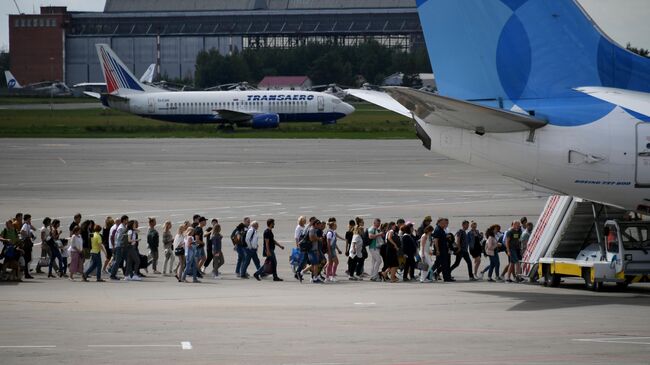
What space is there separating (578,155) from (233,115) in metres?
83.7

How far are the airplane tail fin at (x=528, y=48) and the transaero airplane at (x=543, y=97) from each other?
2 centimetres

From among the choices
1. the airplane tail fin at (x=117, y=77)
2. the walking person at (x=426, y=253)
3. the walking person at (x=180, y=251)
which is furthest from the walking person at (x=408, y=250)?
the airplane tail fin at (x=117, y=77)

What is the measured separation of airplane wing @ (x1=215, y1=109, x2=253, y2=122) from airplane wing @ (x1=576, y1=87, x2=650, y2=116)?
269 feet

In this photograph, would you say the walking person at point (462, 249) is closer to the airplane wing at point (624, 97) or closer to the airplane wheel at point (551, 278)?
the airplane wheel at point (551, 278)

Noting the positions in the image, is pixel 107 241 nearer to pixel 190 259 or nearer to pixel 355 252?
pixel 190 259

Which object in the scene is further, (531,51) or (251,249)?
(251,249)

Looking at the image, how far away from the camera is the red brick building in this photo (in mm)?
191000

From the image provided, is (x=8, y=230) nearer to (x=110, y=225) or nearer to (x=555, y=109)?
(x=110, y=225)

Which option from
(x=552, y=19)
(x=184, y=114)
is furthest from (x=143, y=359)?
(x=184, y=114)

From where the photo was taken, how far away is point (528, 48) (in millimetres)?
28297

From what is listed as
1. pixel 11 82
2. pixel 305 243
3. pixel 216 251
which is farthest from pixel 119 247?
pixel 11 82

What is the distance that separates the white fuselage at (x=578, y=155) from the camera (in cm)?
2733

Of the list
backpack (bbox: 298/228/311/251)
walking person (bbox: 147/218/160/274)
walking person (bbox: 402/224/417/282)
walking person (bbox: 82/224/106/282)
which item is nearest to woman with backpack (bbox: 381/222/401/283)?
walking person (bbox: 402/224/417/282)

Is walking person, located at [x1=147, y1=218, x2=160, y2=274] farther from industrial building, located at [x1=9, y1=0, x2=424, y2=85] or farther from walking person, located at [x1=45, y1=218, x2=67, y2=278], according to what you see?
industrial building, located at [x1=9, y1=0, x2=424, y2=85]
